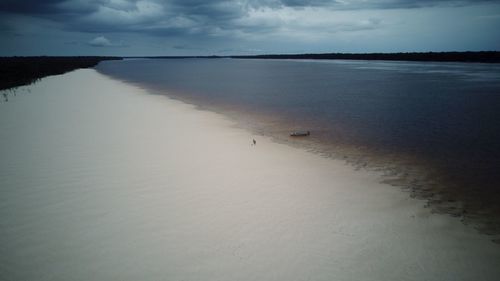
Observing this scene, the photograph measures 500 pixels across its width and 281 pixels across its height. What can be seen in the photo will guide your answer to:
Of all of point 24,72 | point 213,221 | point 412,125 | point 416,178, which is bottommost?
point 416,178

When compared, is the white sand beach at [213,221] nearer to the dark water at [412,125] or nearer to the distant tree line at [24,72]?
the dark water at [412,125]

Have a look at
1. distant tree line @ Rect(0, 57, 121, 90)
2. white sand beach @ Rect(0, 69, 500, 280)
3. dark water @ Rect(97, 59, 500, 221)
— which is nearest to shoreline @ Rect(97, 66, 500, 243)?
dark water @ Rect(97, 59, 500, 221)

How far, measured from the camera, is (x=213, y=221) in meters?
6.14

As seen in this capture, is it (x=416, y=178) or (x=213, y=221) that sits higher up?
(x=213, y=221)

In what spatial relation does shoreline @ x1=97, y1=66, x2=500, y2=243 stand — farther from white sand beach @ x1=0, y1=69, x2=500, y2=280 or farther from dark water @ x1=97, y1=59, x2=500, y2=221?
white sand beach @ x1=0, y1=69, x2=500, y2=280

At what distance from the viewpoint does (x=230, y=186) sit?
7.84 metres

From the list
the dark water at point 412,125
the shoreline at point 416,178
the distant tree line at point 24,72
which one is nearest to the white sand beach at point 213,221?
the shoreline at point 416,178

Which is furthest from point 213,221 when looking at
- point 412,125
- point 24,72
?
point 24,72

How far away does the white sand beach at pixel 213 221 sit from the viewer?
190 inches

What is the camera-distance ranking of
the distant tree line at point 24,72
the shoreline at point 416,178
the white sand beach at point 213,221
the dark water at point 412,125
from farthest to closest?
the distant tree line at point 24,72 < the dark water at point 412,125 < the shoreline at point 416,178 < the white sand beach at point 213,221

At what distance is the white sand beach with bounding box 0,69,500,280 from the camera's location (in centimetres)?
484

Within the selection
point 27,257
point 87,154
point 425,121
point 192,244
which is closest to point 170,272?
point 192,244

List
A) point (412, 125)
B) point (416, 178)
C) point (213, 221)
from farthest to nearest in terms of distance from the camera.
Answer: point (412, 125)
point (416, 178)
point (213, 221)

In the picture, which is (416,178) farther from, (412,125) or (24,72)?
(24,72)
